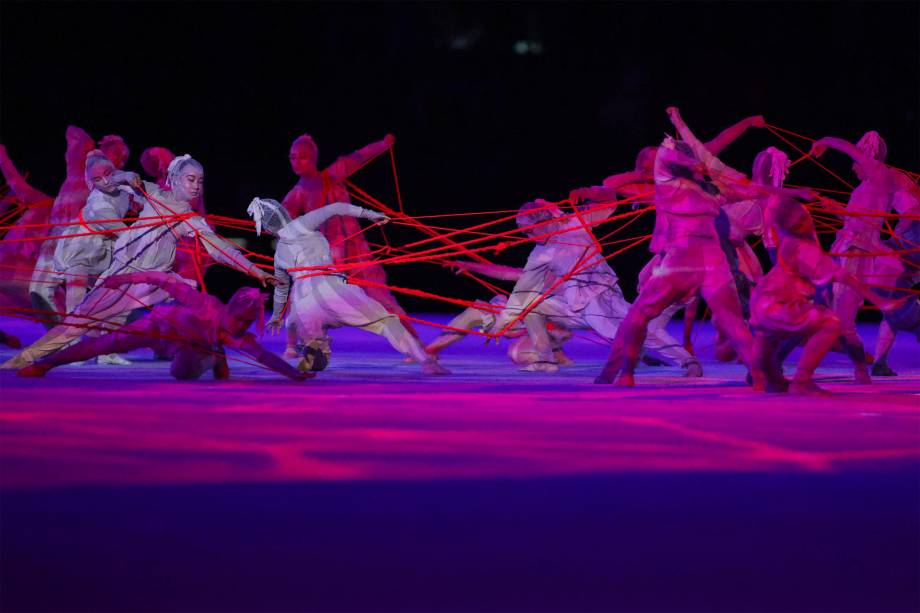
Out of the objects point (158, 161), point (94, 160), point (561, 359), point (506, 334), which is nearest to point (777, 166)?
point (506, 334)

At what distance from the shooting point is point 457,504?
440 cm

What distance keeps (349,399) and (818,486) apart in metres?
3.29

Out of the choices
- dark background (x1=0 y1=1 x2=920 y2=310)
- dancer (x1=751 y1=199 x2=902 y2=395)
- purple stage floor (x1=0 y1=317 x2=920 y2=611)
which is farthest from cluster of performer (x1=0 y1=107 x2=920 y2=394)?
dark background (x1=0 y1=1 x2=920 y2=310)

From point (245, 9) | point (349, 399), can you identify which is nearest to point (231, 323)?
point (349, 399)

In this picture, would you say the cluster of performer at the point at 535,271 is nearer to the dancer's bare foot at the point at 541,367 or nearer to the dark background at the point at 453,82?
the dancer's bare foot at the point at 541,367

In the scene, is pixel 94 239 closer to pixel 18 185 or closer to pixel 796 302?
pixel 18 185

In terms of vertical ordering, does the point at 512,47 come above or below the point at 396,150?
above

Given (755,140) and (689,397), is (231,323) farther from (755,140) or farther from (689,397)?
(755,140)

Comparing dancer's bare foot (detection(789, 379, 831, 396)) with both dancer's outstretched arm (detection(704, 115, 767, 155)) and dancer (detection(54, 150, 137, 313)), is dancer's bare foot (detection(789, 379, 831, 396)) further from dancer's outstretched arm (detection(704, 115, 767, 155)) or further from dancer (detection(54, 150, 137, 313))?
dancer (detection(54, 150, 137, 313))

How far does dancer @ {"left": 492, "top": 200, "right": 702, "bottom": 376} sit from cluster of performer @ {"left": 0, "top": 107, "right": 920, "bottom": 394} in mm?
17

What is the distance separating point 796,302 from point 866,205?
2.65 metres

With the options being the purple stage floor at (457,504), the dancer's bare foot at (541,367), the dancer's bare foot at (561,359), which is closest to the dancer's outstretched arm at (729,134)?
the dancer's bare foot at (541,367)

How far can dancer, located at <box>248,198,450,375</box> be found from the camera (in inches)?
369

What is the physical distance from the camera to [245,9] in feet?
51.7
